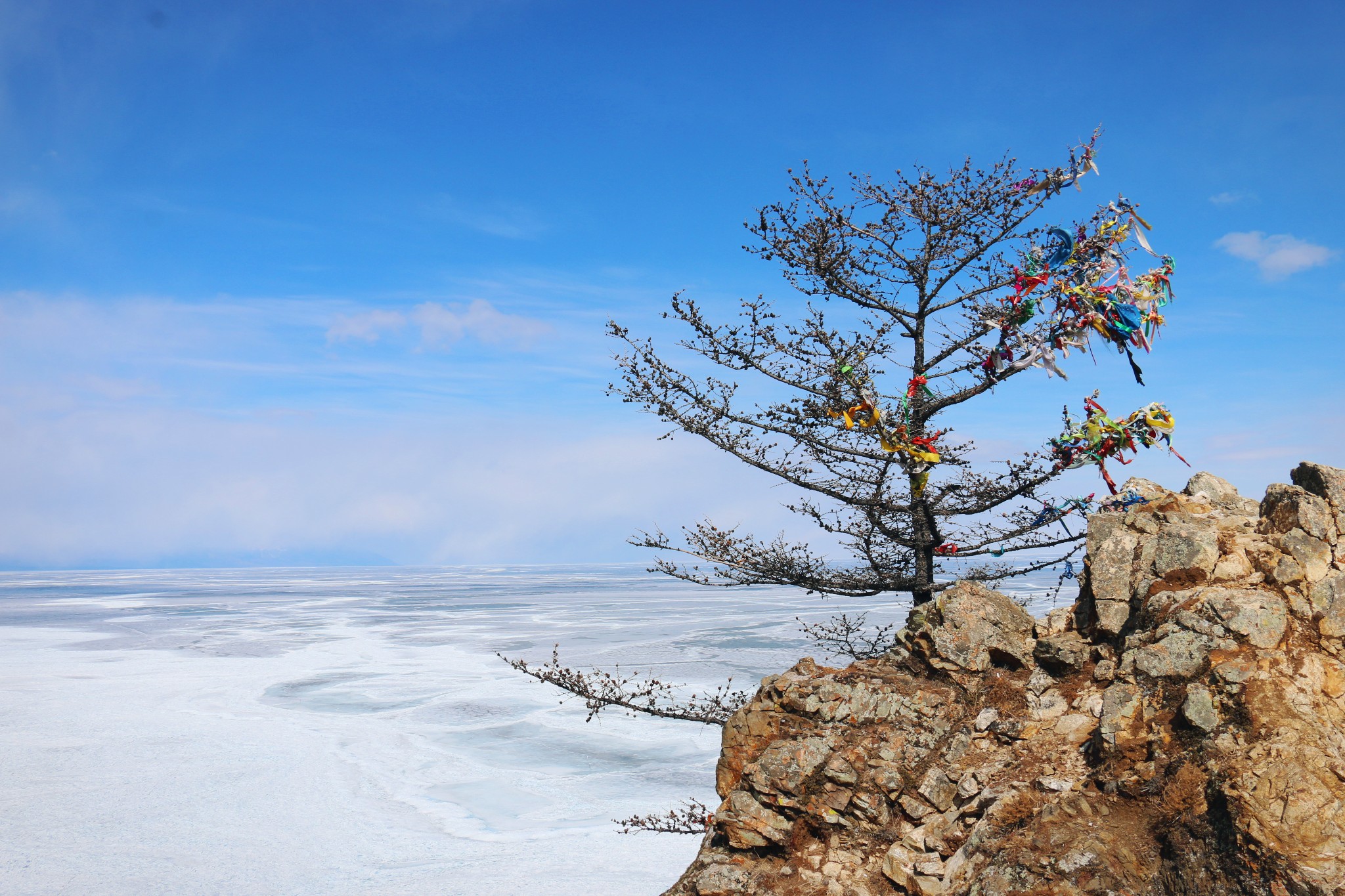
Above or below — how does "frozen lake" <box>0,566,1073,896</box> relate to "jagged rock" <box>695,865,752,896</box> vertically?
below

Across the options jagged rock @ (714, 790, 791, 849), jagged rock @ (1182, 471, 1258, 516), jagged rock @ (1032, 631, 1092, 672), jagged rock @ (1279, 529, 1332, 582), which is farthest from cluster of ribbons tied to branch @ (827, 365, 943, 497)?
jagged rock @ (714, 790, 791, 849)

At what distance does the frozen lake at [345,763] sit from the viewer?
13.8 meters

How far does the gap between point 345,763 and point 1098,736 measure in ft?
60.7

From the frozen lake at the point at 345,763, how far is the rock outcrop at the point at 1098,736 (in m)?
8.25

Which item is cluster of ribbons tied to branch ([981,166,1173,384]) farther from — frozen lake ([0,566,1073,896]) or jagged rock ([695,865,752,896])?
frozen lake ([0,566,1073,896])

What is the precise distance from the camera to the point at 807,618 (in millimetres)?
42719

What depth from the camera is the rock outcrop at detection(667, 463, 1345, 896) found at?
3.71 metres

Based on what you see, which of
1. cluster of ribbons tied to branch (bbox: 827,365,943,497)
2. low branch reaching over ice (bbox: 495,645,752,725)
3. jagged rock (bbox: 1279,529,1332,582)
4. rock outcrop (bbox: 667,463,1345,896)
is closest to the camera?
rock outcrop (bbox: 667,463,1345,896)

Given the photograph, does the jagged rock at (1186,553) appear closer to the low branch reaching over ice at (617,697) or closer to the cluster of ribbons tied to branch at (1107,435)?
the cluster of ribbons tied to branch at (1107,435)

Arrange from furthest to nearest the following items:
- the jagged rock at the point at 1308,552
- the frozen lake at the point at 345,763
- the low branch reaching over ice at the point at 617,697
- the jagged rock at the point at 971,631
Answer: the frozen lake at the point at 345,763, the low branch reaching over ice at the point at 617,697, the jagged rock at the point at 971,631, the jagged rock at the point at 1308,552

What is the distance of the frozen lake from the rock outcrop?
27.1 feet

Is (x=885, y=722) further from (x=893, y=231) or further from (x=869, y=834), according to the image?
(x=893, y=231)

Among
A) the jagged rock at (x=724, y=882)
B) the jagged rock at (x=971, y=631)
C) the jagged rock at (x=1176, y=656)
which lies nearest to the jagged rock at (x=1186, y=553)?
the jagged rock at (x=1176, y=656)

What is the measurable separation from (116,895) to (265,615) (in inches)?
1773
